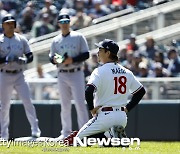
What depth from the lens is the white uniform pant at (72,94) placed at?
12.7 metres

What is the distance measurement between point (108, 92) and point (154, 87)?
15.8 feet

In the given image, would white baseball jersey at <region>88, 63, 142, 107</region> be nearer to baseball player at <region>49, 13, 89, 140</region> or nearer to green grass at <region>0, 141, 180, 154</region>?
green grass at <region>0, 141, 180, 154</region>

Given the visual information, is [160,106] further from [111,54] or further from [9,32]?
[111,54]

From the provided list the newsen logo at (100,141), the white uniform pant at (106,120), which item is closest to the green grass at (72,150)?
the newsen logo at (100,141)

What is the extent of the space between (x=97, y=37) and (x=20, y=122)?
4489mm

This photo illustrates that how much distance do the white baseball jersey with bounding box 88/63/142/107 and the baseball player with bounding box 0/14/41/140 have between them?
3.06 meters

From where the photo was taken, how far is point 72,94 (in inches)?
506

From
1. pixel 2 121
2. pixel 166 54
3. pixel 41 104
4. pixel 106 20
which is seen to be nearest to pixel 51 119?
pixel 41 104

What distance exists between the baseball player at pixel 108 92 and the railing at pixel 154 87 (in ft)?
14.8

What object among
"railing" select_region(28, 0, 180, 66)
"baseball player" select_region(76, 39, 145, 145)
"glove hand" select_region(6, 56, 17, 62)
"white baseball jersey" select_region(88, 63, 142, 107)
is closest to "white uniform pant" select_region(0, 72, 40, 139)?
"glove hand" select_region(6, 56, 17, 62)

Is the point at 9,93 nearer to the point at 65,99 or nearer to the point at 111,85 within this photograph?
the point at 65,99

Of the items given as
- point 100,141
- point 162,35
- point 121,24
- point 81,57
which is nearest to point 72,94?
point 81,57

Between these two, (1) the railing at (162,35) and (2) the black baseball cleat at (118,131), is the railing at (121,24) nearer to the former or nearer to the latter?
(1) the railing at (162,35)

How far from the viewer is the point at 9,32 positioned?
12570 millimetres
